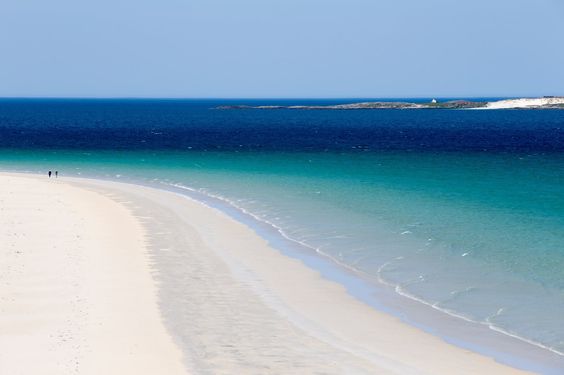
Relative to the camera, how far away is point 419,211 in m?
33.1

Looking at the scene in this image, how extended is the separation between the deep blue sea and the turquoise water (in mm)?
61

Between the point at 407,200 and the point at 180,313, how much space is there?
22150mm

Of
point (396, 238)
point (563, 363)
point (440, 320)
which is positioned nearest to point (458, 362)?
point (563, 363)

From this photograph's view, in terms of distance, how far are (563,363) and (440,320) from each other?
3328 mm

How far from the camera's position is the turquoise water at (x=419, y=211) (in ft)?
63.8

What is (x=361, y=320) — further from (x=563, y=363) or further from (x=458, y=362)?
(x=563, y=363)

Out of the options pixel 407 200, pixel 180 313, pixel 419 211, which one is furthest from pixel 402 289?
pixel 407 200

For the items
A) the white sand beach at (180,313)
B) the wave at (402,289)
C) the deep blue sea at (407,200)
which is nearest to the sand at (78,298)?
the white sand beach at (180,313)

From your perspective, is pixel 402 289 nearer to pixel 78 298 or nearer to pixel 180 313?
pixel 180 313

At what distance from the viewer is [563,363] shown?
1424cm

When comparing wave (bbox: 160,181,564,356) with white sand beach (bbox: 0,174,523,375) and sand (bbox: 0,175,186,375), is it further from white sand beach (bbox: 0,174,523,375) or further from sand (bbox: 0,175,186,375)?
sand (bbox: 0,175,186,375)

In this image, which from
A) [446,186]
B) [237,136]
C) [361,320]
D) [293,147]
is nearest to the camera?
[361,320]

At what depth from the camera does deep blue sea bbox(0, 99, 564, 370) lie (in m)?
19.8

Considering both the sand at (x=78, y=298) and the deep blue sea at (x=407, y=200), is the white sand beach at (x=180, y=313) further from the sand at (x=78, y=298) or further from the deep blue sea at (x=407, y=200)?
the deep blue sea at (x=407, y=200)
